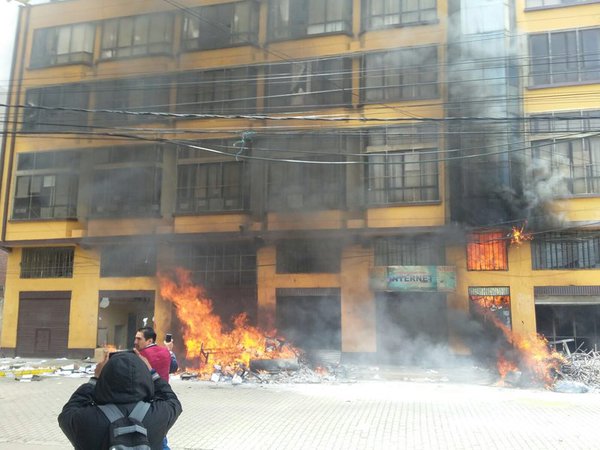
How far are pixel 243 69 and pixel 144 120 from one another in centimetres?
331

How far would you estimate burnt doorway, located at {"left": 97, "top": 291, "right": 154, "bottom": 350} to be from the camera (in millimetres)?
15352

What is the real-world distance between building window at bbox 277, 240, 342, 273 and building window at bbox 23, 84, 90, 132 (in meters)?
6.82

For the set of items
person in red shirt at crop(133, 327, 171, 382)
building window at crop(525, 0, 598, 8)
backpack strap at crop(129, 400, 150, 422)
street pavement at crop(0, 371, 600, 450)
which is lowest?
street pavement at crop(0, 371, 600, 450)

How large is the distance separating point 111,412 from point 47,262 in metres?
16.8

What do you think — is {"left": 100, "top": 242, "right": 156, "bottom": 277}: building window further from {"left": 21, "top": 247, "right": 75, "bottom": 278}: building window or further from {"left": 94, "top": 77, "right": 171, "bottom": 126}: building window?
{"left": 94, "top": 77, "right": 171, "bottom": 126}: building window

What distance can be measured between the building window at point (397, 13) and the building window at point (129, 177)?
760 centimetres

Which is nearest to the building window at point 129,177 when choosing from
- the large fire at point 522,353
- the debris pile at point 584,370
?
the large fire at point 522,353

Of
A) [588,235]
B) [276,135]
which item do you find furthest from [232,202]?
[588,235]

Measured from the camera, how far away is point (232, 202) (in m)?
14.5

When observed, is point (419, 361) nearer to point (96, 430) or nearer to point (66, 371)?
point (66, 371)

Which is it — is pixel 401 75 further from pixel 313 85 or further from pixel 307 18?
pixel 307 18

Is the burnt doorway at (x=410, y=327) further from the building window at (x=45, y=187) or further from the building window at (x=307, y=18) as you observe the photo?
the building window at (x=45, y=187)

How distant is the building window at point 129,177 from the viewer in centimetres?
1477

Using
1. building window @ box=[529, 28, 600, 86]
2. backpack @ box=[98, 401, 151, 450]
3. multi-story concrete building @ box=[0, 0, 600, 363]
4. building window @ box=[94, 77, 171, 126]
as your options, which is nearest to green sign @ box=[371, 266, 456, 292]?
multi-story concrete building @ box=[0, 0, 600, 363]
